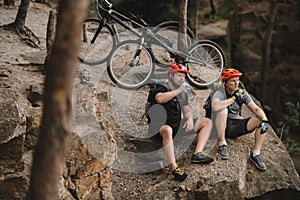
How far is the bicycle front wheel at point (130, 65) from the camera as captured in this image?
7.49 m

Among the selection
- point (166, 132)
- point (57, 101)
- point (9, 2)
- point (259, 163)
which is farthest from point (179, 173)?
point (9, 2)

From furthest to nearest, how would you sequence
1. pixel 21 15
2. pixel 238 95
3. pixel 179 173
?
pixel 21 15 < pixel 238 95 < pixel 179 173

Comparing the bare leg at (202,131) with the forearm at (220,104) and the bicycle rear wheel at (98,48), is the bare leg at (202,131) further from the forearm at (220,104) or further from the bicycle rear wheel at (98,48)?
the bicycle rear wheel at (98,48)

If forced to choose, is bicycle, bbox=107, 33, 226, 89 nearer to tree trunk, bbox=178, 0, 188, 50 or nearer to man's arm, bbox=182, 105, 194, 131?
tree trunk, bbox=178, 0, 188, 50

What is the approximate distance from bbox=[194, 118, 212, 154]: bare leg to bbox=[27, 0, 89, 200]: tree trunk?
3.21m

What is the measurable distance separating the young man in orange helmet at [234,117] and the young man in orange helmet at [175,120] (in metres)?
0.25

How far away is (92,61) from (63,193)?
3495 millimetres

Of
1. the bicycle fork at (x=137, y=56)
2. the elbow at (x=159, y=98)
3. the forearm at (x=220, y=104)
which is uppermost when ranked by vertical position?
the bicycle fork at (x=137, y=56)

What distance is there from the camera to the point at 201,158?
246 inches

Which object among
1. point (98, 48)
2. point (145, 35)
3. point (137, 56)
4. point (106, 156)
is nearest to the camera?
point (106, 156)

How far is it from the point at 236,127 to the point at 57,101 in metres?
3.95

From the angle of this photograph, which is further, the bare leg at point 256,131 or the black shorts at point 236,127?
the black shorts at point 236,127

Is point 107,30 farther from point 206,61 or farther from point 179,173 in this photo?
point 179,173

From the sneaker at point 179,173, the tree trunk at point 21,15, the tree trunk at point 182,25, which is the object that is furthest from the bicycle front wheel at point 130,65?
the tree trunk at point 21,15
